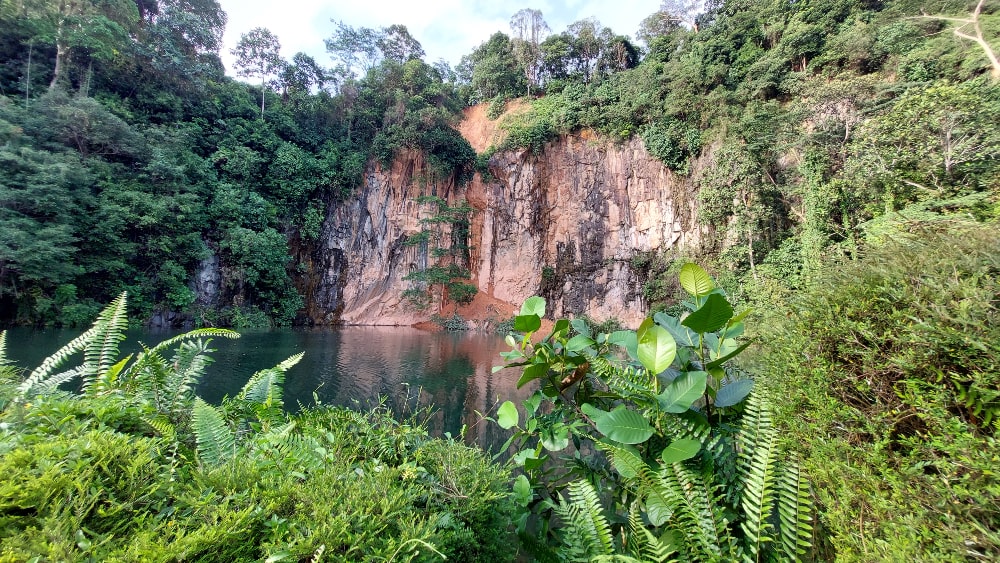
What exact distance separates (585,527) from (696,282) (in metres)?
0.84

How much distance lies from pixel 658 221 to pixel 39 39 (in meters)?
25.7

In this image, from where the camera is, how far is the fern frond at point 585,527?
1.05 m

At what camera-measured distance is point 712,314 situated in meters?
1.01

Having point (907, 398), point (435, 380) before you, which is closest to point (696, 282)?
point (907, 398)

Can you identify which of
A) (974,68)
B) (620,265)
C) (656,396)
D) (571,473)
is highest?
(974,68)

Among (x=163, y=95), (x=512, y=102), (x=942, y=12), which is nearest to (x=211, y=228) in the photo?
(x=163, y=95)

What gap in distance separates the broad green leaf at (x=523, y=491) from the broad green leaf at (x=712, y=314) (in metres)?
0.83

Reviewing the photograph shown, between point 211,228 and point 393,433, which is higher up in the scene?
point 211,228

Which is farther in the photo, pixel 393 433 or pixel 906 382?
pixel 393 433

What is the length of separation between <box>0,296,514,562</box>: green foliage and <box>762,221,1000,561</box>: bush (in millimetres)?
1031

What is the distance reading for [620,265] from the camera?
19094mm

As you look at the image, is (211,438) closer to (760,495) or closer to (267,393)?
(267,393)

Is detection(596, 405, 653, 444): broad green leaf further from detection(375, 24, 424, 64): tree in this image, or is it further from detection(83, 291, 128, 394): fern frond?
detection(375, 24, 424, 64): tree

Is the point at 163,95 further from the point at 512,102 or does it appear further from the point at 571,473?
the point at 571,473
